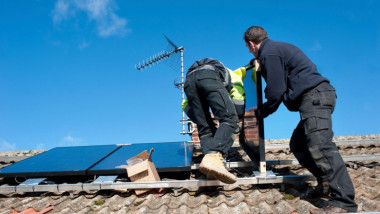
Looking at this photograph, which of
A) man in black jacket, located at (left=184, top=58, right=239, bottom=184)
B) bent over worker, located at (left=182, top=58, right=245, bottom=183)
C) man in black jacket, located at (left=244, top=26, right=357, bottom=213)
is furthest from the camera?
bent over worker, located at (left=182, top=58, right=245, bottom=183)

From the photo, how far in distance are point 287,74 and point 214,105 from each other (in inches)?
31.6

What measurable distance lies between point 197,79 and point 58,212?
1.97m

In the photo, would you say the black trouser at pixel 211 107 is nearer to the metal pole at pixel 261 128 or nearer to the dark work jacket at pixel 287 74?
the metal pole at pixel 261 128

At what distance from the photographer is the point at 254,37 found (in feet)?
10.2

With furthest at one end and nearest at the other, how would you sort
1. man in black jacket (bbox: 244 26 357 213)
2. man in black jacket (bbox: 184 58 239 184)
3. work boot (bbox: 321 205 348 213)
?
man in black jacket (bbox: 184 58 239 184)
man in black jacket (bbox: 244 26 357 213)
work boot (bbox: 321 205 348 213)

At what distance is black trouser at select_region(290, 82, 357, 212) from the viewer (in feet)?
7.88

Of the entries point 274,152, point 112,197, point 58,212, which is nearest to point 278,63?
point 112,197

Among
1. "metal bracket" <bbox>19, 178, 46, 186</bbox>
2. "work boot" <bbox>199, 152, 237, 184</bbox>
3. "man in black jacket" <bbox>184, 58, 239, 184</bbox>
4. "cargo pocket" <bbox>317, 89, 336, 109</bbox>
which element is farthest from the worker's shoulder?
"metal bracket" <bbox>19, 178, 46, 186</bbox>

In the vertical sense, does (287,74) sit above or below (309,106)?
above

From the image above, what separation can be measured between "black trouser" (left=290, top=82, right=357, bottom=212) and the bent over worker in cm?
76

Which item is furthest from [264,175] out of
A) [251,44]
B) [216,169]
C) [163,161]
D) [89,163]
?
[89,163]

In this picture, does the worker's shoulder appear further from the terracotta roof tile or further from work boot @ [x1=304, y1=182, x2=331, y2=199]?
the terracotta roof tile

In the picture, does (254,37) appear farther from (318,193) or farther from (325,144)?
(318,193)

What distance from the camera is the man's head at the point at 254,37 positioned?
10.1 ft
